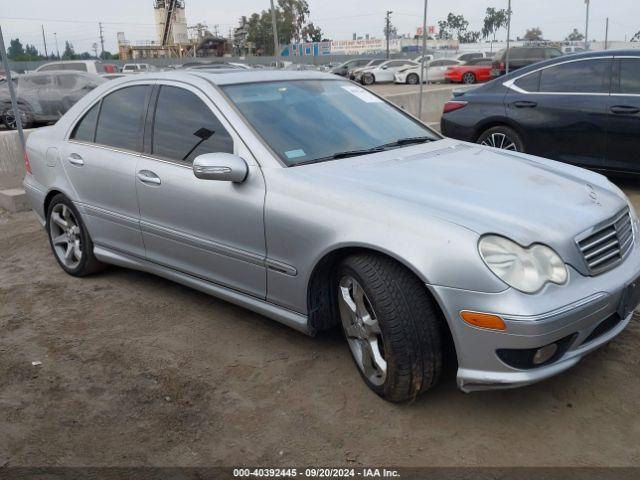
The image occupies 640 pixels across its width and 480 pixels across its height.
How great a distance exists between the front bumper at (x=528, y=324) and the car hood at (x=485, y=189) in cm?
24

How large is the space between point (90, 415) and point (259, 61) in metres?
50.7

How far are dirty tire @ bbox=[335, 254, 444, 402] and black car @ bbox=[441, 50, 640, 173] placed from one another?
449cm

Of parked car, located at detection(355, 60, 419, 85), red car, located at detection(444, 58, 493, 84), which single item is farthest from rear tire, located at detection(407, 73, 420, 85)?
red car, located at detection(444, 58, 493, 84)

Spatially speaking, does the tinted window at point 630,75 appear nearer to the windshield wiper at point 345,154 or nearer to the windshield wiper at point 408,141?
the windshield wiper at point 408,141

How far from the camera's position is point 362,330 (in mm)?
3021

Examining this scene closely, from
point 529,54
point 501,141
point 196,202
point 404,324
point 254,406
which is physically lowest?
point 254,406

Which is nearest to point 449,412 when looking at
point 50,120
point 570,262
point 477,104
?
point 570,262

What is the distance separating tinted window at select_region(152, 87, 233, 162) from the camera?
363 cm

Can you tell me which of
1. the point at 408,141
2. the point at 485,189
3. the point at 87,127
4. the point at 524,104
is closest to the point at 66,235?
the point at 87,127

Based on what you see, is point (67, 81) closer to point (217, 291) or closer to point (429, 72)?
point (217, 291)

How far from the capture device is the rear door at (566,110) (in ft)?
21.4

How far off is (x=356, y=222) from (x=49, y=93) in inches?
519

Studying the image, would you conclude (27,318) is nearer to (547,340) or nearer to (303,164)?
(303,164)

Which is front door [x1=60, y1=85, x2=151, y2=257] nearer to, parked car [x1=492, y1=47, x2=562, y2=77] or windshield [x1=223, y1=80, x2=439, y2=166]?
windshield [x1=223, y1=80, x2=439, y2=166]
